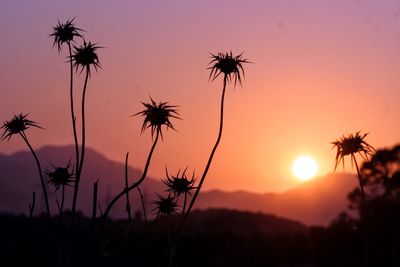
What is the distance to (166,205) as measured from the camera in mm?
12812

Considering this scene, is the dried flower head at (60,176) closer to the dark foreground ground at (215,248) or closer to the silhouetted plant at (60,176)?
the silhouetted plant at (60,176)

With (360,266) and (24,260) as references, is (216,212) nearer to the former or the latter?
(360,266)

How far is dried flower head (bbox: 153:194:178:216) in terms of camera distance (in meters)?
12.5

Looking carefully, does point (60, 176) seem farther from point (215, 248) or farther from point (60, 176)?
point (215, 248)

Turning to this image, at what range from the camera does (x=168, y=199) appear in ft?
42.4

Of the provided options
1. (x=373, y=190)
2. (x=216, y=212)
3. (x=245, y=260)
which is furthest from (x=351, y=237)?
(x=216, y=212)

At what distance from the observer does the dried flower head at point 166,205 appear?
12.5 metres

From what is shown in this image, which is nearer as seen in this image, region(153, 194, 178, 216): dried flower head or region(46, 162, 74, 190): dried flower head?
region(153, 194, 178, 216): dried flower head

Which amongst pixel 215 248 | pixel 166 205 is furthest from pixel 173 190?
pixel 215 248

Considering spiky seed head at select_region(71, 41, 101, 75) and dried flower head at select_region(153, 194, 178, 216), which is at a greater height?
spiky seed head at select_region(71, 41, 101, 75)

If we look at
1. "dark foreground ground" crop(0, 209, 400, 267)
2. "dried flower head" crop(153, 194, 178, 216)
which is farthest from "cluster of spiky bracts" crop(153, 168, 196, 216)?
"dark foreground ground" crop(0, 209, 400, 267)

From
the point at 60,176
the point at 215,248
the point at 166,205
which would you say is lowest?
the point at 166,205

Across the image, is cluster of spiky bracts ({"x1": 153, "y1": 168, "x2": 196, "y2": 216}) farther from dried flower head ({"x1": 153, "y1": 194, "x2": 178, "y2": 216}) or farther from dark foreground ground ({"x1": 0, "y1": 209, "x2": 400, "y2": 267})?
dark foreground ground ({"x1": 0, "y1": 209, "x2": 400, "y2": 267})

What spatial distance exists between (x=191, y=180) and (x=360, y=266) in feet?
149
